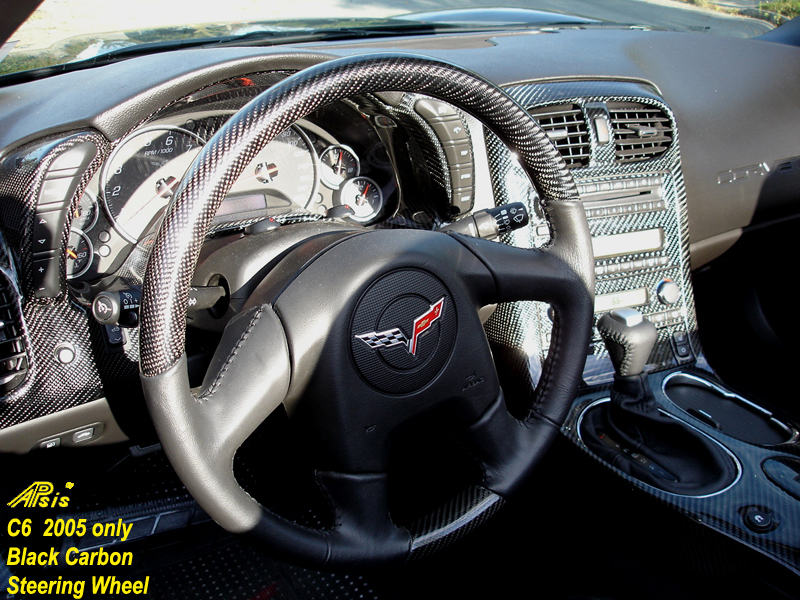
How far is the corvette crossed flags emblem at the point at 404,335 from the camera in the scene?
1186 millimetres

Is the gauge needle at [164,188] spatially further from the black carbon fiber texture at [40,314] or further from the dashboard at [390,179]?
the black carbon fiber texture at [40,314]

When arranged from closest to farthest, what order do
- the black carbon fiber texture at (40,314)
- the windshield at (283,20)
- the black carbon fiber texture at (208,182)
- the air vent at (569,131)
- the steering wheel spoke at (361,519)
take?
the black carbon fiber texture at (208,182), the steering wheel spoke at (361,519), the black carbon fiber texture at (40,314), the windshield at (283,20), the air vent at (569,131)

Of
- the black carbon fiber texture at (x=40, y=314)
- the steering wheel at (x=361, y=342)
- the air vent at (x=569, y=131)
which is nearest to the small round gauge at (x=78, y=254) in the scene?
the black carbon fiber texture at (x=40, y=314)

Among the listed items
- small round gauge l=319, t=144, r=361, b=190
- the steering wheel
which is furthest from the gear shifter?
small round gauge l=319, t=144, r=361, b=190

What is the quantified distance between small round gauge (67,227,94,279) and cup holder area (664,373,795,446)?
1.67 m

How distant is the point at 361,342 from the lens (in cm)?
118

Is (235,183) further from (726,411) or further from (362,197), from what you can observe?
(726,411)

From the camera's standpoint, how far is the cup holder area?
6.29 ft

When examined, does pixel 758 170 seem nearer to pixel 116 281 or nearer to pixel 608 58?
pixel 608 58

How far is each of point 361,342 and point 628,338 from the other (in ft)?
2.61

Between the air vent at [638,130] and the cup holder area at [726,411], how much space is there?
72cm

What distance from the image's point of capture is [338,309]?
1.16 m

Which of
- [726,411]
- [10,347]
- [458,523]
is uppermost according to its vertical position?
[10,347]

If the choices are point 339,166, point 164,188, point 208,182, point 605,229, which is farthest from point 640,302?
point 208,182
